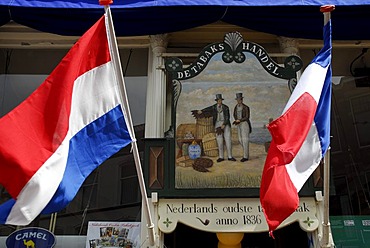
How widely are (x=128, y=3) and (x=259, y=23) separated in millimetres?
1759

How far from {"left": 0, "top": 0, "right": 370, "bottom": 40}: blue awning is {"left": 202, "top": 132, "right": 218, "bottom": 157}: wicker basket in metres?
1.59

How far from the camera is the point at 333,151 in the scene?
25.1ft

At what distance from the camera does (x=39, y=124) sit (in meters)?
4.50

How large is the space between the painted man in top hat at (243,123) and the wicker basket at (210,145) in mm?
314

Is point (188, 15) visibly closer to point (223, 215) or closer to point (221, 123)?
point (221, 123)

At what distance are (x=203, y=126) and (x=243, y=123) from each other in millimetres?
499

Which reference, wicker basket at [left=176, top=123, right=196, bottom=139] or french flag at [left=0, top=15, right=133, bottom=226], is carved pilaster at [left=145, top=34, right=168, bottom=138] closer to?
wicker basket at [left=176, top=123, right=196, bottom=139]

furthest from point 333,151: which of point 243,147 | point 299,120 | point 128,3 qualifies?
point 128,3

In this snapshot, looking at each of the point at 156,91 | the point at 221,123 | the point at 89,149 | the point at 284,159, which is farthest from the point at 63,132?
the point at 156,91

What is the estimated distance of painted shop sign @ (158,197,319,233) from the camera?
632cm

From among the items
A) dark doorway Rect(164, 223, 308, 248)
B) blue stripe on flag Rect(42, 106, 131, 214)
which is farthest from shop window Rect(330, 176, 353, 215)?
blue stripe on flag Rect(42, 106, 131, 214)

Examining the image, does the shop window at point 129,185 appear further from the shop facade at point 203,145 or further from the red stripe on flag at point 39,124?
the red stripe on flag at point 39,124

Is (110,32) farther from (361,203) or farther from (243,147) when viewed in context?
(361,203)

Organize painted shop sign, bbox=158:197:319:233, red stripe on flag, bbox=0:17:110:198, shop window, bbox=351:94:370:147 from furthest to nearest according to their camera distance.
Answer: shop window, bbox=351:94:370:147 < painted shop sign, bbox=158:197:319:233 < red stripe on flag, bbox=0:17:110:198
